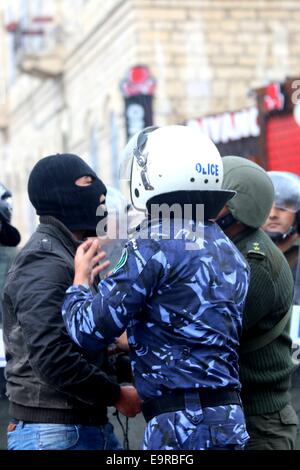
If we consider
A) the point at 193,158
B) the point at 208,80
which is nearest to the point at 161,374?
the point at 193,158

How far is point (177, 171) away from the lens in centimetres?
316

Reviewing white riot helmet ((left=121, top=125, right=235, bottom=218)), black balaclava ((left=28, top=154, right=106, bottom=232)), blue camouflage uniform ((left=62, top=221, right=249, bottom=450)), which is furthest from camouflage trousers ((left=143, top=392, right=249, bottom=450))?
black balaclava ((left=28, top=154, right=106, bottom=232))

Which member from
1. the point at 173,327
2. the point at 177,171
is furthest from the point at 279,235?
the point at 173,327

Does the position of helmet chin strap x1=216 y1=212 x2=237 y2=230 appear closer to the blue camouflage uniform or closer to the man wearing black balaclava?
the man wearing black balaclava

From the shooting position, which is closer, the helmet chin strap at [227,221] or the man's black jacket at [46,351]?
the man's black jacket at [46,351]

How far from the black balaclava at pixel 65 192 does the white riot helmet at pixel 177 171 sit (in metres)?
0.32

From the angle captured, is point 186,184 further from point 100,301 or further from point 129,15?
point 129,15

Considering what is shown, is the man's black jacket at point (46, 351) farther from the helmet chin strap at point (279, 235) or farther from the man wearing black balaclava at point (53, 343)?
the helmet chin strap at point (279, 235)

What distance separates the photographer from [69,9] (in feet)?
77.7

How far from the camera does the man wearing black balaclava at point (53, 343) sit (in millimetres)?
3316

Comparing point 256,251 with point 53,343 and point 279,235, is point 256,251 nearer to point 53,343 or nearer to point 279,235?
point 53,343

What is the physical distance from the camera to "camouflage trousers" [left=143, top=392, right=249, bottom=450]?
3029 millimetres

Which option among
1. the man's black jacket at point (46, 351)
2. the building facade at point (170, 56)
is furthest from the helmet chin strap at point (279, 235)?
the building facade at point (170, 56)
